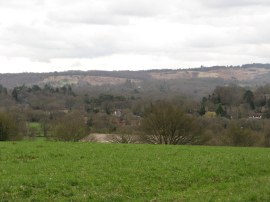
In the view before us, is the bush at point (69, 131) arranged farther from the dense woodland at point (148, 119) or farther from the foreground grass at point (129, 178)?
the foreground grass at point (129, 178)

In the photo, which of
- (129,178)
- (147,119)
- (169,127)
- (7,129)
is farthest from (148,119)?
(129,178)

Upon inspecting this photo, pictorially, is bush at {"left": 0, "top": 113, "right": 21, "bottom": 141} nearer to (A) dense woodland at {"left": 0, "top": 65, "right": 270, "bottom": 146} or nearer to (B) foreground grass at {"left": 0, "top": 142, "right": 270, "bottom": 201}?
(A) dense woodland at {"left": 0, "top": 65, "right": 270, "bottom": 146}

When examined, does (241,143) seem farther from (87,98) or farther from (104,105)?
(87,98)

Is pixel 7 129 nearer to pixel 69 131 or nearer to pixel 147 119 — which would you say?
pixel 69 131

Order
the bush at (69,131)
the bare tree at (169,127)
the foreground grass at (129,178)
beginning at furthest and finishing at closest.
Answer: the bush at (69,131)
the bare tree at (169,127)
the foreground grass at (129,178)

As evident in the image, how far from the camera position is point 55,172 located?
696 inches

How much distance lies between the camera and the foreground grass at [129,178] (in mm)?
14320

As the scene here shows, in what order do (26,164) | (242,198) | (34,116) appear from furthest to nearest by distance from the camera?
(34,116)
(26,164)
(242,198)

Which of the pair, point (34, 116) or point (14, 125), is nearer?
point (14, 125)

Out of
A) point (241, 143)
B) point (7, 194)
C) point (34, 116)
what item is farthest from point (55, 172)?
point (34, 116)

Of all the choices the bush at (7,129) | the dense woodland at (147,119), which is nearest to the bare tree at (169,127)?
the dense woodland at (147,119)

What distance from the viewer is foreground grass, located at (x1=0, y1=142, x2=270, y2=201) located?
14.3 m

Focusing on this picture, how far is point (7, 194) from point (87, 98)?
136 metres

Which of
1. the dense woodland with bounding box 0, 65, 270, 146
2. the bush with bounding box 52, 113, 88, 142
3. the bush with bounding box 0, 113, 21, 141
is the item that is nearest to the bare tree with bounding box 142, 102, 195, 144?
the dense woodland with bounding box 0, 65, 270, 146
